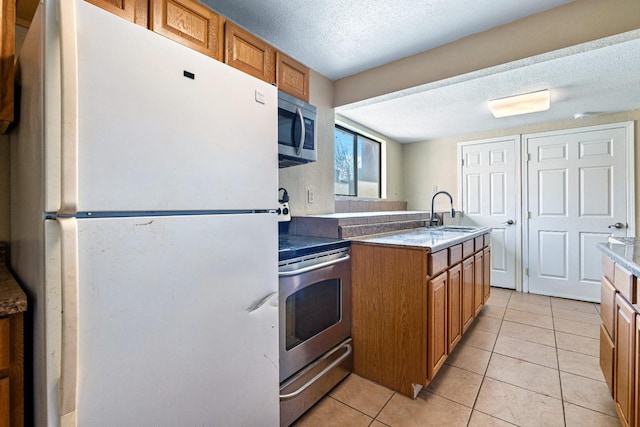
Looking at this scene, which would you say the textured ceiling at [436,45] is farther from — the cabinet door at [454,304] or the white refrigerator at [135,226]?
the cabinet door at [454,304]

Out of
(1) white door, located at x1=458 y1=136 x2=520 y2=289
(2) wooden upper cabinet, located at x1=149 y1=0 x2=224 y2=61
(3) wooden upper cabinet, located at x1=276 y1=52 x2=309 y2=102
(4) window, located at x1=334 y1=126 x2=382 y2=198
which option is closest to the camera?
(2) wooden upper cabinet, located at x1=149 y1=0 x2=224 y2=61

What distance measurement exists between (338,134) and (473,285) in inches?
81.8

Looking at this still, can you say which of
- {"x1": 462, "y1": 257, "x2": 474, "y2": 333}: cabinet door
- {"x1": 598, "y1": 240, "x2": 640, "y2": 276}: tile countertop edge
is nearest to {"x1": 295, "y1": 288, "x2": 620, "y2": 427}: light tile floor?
{"x1": 462, "y1": 257, "x2": 474, "y2": 333}: cabinet door

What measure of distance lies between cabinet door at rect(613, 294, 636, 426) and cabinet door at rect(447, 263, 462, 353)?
2.48ft

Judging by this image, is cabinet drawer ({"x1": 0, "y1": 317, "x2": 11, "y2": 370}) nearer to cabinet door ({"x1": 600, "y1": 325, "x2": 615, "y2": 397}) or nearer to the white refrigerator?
the white refrigerator

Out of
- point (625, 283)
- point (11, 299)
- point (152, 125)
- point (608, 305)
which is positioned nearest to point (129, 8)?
point (152, 125)

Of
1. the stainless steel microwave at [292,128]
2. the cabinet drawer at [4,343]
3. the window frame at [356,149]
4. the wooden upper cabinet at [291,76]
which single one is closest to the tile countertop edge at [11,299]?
the cabinet drawer at [4,343]

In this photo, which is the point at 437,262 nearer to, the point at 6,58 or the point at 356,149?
the point at 6,58

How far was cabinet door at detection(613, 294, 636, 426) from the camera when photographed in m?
1.16

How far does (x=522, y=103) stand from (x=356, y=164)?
1762mm

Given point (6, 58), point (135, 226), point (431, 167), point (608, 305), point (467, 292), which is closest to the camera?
point (135, 226)

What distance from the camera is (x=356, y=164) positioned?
3.73 meters

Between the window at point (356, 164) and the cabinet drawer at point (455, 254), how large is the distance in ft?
5.05

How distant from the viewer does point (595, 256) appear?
11.0ft
